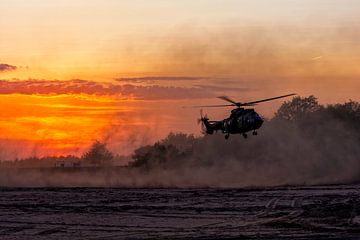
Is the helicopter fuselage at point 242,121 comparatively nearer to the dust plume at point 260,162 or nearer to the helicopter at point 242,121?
the helicopter at point 242,121

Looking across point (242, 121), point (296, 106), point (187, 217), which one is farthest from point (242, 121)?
point (296, 106)

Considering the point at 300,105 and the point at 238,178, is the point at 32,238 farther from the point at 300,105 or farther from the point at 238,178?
the point at 300,105

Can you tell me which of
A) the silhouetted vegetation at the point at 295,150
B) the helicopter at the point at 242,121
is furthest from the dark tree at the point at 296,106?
the helicopter at the point at 242,121

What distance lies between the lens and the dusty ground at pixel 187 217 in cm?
2321

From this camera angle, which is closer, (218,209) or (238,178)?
(218,209)

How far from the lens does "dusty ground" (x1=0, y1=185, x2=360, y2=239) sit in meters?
23.2

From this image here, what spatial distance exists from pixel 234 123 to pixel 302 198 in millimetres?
7481

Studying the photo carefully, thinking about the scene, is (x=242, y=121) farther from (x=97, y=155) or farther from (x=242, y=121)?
(x=97, y=155)

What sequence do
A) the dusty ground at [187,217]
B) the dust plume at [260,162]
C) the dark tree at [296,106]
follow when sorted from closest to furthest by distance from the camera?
the dusty ground at [187,217] → the dust plume at [260,162] → the dark tree at [296,106]

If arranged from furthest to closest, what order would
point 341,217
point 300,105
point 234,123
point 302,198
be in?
point 300,105
point 234,123
point 302,198
point 341,217

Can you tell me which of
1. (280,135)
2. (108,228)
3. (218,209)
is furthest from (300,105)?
(108,228)

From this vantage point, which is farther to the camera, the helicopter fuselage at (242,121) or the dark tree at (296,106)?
the dark tree at (296,106)

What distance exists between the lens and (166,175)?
2741 inches

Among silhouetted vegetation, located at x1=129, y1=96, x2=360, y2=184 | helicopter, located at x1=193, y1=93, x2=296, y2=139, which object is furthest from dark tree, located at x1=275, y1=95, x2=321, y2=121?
helicopter, located at x1=193, y1=93, x2=296, y2=139
